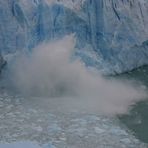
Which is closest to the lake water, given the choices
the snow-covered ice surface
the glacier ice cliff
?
the snow-covered ice surface

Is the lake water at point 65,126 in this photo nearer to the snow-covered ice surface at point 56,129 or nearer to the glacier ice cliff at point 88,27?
the snow-covered ice surface at point 56,129

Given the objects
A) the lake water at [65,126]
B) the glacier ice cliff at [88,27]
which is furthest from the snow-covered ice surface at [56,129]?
the glacier ice cliff at [88,27]

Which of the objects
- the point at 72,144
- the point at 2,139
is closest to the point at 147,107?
the point at 72,144

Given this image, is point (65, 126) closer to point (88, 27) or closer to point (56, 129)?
point (56, 129)

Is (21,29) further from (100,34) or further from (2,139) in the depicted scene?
(2,139)

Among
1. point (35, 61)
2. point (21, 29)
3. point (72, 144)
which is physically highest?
point (21, 29)

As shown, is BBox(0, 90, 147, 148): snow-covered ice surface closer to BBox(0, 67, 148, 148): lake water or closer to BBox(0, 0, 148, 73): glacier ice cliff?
BBox(0, 67, 148, 148): lake water
